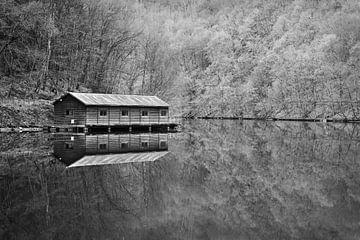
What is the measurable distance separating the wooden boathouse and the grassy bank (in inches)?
77.7

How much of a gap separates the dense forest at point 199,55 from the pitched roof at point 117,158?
21747 mm

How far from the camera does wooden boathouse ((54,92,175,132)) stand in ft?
128

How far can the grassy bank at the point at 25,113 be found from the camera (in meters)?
37.0

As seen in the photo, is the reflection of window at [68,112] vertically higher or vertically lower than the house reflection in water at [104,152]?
higher

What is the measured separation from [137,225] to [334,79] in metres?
64.4

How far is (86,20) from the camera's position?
53062mm

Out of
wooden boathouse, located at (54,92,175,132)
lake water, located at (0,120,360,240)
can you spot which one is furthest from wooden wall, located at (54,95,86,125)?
lake water, located at (0,120,360,240)

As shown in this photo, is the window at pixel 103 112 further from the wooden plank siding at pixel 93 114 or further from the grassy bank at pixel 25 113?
the grassy bank at pixel 25 113

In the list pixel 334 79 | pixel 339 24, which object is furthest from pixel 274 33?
pixel 334 79

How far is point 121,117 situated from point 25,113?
975 cm

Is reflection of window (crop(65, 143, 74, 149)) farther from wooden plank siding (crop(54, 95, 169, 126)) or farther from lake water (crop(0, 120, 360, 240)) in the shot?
wooden plank siding (crop(54, 95, 169, 126))

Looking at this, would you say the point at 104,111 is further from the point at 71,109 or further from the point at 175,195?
the point at 175,195

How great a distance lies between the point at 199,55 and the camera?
97875mm

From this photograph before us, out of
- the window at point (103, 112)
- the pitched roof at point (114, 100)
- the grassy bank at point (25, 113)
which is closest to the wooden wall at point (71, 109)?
the pitched roof at point (114, 100)
